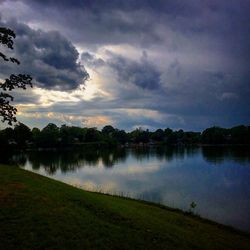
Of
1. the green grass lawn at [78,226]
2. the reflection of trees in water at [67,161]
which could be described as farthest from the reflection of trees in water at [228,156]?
the green grass lawn at [78,226]

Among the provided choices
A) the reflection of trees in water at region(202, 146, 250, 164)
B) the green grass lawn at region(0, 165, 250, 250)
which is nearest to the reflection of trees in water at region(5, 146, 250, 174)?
the reflection of trees in water at region(202, 146, 250, 164)

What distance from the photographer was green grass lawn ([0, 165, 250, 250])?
1391 centimetres

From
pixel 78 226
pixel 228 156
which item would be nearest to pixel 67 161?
pixel 228 156

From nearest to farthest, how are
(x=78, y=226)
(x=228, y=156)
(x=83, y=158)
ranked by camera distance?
(x=78, y=226) → (x=228, y=156) → (x=83, y=158)

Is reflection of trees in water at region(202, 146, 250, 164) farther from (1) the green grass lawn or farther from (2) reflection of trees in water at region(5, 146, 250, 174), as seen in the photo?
(1) the green grass lawn

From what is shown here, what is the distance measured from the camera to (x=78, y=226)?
15883 mm

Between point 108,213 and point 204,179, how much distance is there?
41880 mm

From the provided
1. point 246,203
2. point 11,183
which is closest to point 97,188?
point 246,203

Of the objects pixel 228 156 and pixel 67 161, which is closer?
pixel 67 161

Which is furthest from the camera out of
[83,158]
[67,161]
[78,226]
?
[83,158]

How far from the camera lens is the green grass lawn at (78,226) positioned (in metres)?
13.9

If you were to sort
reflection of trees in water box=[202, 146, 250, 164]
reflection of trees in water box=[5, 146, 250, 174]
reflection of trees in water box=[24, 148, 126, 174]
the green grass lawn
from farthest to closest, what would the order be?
reflection of trees in water box=[202, 146, 250, 164] < reflection of trees in water box=[5, 146, 250, 174] < reflection of trees in water box=[24, 148, 126, 174] < the green grass lawn

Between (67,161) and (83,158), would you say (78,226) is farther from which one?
(83,158)

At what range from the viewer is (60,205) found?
1939cm
